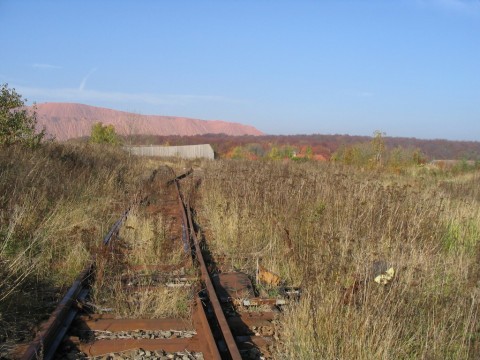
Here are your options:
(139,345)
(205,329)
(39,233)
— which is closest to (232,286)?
(205,329)

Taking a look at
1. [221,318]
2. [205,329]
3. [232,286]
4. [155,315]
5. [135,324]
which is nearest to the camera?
[205,329]

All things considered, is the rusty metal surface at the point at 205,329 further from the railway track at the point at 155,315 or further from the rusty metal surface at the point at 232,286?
the rusty metal surface at the point at 232,286

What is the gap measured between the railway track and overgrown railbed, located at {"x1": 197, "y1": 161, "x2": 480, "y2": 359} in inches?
15.7

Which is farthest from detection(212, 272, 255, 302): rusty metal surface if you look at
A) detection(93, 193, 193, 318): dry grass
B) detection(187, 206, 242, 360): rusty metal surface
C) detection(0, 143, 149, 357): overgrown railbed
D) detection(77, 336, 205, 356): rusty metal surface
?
detection(0, 143, 149, 357): overgrown railbed

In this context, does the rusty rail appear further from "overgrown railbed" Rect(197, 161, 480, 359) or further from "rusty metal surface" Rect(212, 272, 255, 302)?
"overgrown railbed" Rect(197, 161, 480, 359)

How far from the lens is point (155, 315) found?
172 inches

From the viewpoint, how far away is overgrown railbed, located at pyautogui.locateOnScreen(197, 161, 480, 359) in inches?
139

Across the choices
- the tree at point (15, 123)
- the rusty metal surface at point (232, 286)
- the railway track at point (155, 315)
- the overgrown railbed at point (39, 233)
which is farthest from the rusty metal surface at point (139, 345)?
the tree at point (15, 123)

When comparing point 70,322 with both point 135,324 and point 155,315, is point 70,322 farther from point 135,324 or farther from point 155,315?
point 155,315

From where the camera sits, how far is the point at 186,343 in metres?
3.76

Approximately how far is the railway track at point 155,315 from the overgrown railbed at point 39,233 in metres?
0.30

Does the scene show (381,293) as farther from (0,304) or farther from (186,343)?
(0,304)

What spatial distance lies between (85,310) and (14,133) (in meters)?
10.5

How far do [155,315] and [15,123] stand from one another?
11205 mm
